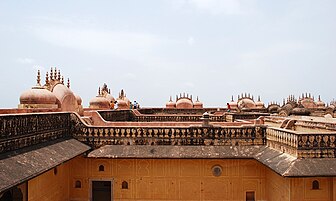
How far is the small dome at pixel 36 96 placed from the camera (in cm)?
1480

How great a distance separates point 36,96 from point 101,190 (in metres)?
4.59

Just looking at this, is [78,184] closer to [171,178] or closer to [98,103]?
[171,178]

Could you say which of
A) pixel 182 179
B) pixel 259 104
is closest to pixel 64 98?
pixel 182 179

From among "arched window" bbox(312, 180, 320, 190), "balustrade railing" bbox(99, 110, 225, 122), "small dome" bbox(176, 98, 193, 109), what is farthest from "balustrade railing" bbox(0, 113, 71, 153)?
"small dome" bbox(176, 98, 193, 109)

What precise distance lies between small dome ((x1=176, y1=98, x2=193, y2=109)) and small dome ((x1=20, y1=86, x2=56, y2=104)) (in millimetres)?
26867

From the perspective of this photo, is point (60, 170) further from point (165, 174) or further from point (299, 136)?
point (299, 136)

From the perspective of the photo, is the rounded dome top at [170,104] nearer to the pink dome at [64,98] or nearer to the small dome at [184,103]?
the small dome at [184,103]

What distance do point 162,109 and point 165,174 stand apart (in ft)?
75.1

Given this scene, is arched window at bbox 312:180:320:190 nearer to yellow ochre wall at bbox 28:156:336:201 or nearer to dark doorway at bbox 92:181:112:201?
yellow ochre wall at bbox 28:156:336:201

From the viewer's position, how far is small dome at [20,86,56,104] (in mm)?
14805

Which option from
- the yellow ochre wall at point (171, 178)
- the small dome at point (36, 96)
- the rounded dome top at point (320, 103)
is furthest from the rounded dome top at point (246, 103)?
the small dome at point (36, 96)

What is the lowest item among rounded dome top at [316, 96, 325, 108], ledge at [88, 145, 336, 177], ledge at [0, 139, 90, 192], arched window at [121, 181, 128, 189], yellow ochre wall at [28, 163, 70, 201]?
arched window at [121, 181, 128, 189]

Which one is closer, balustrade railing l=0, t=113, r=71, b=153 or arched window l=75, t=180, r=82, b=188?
balustrade railing l=0, t=113, r=71, b=153

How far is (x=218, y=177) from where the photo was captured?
13.2 meters
